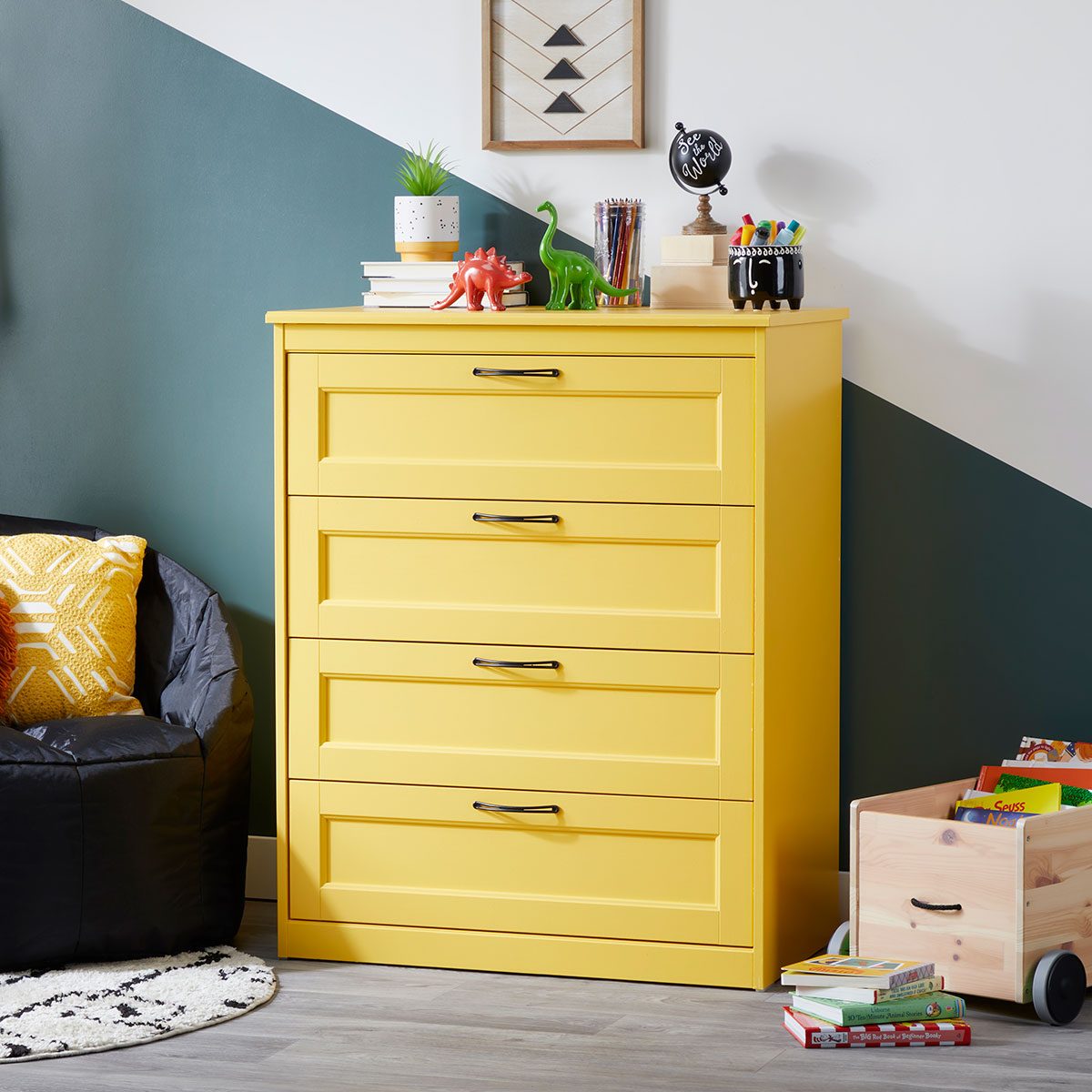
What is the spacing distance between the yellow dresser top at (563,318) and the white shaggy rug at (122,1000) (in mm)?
1108

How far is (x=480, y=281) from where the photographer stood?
2777 millimetres

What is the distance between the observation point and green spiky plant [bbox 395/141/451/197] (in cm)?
302

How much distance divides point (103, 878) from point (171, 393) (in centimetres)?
110

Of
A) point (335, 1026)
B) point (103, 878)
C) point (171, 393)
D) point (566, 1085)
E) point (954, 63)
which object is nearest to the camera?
point (566, 1085)

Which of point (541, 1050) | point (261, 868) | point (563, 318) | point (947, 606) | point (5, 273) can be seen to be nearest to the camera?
point (541, 1050)

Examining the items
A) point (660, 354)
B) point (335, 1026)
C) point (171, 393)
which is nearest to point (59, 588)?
point (171, 393)

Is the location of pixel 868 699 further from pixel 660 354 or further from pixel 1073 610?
pixel 660 354

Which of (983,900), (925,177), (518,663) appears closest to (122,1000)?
(518,663)

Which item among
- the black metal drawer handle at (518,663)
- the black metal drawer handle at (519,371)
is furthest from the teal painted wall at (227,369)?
the black metal drawer handle at (518,663)

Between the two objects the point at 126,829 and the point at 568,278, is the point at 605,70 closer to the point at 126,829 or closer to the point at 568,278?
the point at 568,278

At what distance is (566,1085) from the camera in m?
2.26

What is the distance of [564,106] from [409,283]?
1.56 feet

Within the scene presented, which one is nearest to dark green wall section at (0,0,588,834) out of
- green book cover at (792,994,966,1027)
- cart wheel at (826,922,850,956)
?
cart wheel at (826,922,850,956)

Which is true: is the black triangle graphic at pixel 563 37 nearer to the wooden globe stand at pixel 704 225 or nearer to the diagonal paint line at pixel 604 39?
the diagonal paint line at pixel 604 39
